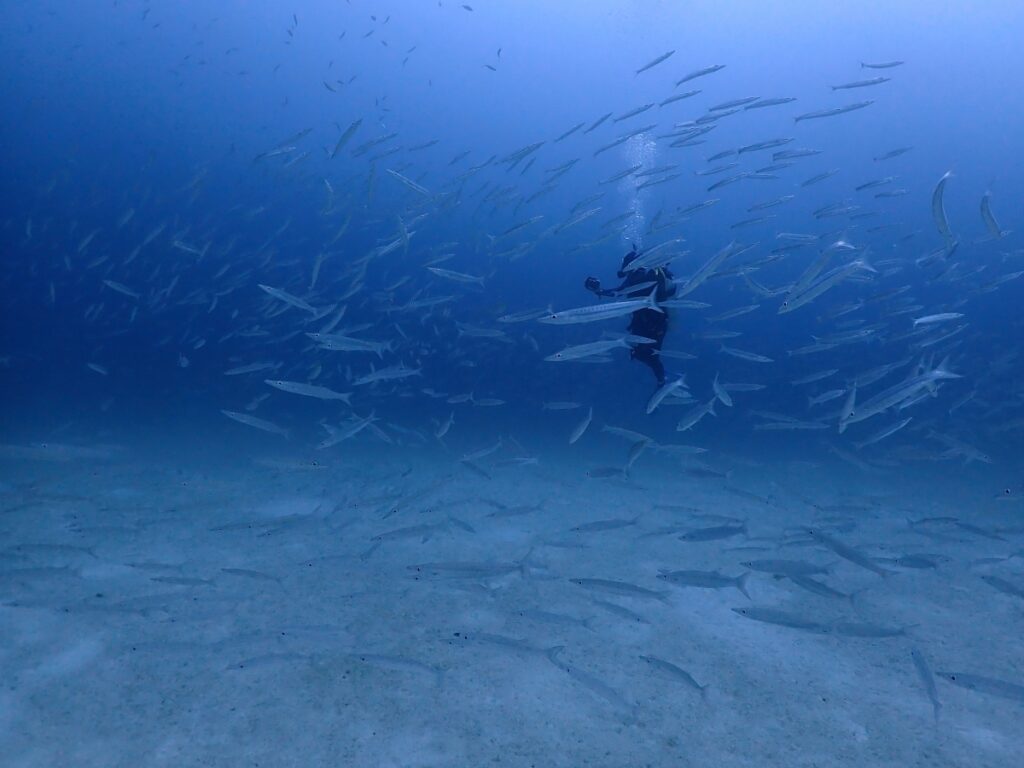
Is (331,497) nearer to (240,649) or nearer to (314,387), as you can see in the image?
(314,387)

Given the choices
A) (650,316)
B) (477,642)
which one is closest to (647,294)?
(650,316)

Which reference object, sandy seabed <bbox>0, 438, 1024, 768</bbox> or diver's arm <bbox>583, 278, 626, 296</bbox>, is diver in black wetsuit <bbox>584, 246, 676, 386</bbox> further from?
sandy seabed <bbox>0, 438, 1024, 768</bbox>

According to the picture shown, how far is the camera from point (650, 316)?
31.9 feet

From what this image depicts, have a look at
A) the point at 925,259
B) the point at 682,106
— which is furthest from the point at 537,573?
the point at 682,106

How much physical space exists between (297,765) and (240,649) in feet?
4.76

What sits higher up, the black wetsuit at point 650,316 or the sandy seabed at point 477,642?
the black wetsuit at point 650,316

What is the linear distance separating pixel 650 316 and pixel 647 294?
2.79ft

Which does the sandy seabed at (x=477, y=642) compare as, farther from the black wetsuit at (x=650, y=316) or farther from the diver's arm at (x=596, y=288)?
the diver's arm at (x=596, y=288)

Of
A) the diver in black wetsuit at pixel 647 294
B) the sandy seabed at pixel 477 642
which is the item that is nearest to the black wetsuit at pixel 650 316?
the diver in black wetsuit at pixel 647 294

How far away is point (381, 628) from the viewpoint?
4.87 meters

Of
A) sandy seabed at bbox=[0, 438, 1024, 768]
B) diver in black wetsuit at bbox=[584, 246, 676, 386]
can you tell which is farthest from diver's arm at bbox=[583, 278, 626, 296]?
sandy seabed at bbox=[0, 438, 1024, 768]

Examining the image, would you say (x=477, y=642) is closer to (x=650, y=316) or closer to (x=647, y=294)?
(x=647, y=294)

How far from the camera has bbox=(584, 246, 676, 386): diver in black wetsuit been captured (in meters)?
8.60

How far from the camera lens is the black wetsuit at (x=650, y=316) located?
895 cm
